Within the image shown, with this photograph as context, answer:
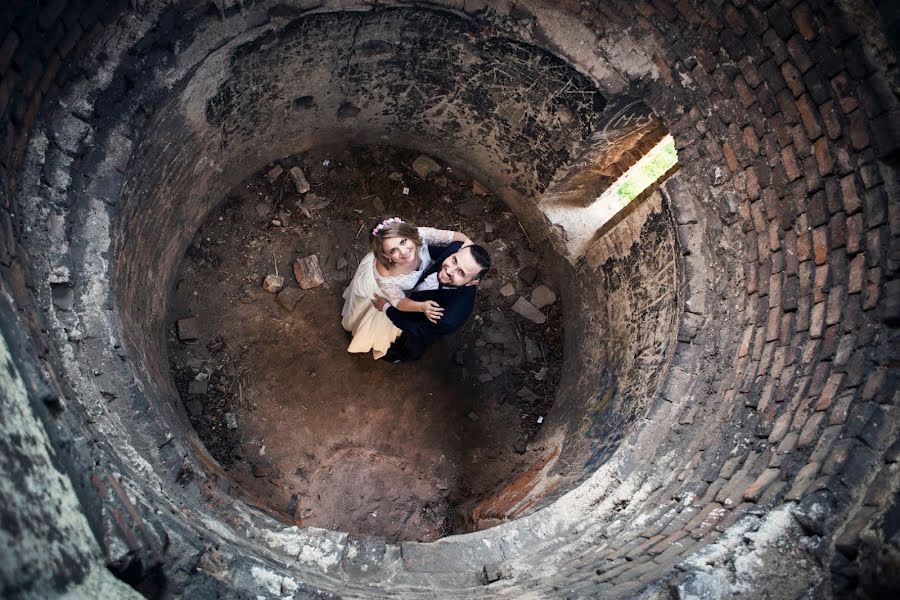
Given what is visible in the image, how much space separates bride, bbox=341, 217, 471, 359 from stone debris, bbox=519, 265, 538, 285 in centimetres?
151

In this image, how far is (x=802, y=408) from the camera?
3.45 metres

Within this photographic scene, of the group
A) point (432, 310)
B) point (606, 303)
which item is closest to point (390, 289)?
point (432, 310)

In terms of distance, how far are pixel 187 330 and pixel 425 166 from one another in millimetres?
2654

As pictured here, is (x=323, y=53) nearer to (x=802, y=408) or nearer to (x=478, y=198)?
(x=478, y=198)

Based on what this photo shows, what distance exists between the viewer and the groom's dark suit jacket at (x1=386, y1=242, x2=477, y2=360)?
180 inches

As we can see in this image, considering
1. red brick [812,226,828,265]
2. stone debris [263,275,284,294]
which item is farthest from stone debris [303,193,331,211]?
red brick [812,226,828,265]

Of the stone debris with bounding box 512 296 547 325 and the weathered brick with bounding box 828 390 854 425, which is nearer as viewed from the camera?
the weathered brick with bounding box 828 390 854 425

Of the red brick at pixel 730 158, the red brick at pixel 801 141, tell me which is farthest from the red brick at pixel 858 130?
the red brick at pixel 730 158

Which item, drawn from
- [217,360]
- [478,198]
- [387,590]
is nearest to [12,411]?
[387,590]

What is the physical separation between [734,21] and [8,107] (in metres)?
4.12

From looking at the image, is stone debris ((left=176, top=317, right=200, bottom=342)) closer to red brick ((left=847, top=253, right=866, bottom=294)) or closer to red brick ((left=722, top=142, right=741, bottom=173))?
red brick ((left=722, top=142, right=741, bottom=173))

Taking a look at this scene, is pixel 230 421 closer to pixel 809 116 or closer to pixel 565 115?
pixel 565 115

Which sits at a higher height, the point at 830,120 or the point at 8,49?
the point at 8,49

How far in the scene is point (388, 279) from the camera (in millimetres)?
4551
